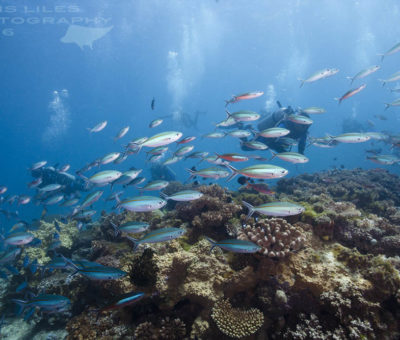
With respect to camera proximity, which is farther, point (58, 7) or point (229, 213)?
point (58, 7)

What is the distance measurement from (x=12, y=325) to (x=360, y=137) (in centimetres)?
1129

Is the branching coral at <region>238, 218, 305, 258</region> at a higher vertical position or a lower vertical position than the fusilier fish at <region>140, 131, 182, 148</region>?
lower

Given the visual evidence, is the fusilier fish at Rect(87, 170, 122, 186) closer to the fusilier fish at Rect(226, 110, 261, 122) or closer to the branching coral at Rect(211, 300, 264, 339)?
the fusilier fish at Rect(226, 110, 261, 122)

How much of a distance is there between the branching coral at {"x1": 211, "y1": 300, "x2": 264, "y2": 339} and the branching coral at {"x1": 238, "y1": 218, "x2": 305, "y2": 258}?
1034 mm

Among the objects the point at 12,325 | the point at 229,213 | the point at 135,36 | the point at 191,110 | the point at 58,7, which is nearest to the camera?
the point at 229,213

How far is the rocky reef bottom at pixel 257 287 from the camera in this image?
3.12 m

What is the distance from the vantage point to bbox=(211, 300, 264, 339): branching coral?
320 centimetres

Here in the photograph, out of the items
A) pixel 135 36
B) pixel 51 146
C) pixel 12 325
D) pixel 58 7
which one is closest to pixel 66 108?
pixel 51 146

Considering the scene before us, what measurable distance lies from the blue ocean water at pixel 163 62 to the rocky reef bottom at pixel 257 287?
1007 inches

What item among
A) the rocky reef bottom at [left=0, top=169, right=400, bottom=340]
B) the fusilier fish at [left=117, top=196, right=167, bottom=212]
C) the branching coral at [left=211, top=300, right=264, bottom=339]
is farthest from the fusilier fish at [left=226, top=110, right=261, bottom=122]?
the branching coral at [left=211, top=300, right=264, bottom=339]

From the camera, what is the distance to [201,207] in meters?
5.85

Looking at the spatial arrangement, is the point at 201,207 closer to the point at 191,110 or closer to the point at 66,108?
the point at 66,108

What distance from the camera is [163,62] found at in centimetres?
7069

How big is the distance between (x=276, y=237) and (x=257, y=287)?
3.31 ft
